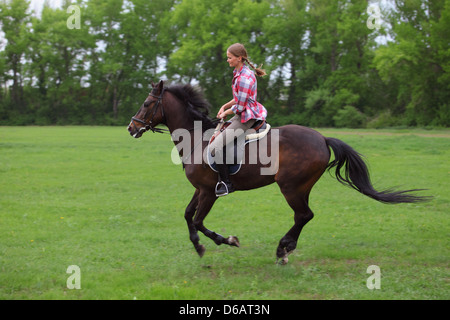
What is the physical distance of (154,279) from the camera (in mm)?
6062

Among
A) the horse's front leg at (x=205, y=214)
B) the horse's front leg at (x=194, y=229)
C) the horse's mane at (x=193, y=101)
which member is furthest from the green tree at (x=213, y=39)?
the horse's front leg at (x=205, y=214)

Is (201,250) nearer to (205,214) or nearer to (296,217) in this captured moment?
(205,214)

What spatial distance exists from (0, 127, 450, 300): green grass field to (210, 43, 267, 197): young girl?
1432mm

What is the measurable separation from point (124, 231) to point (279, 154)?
3638 mm

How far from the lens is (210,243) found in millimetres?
8039

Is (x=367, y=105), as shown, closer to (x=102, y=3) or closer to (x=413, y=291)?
(x=102, y=3)

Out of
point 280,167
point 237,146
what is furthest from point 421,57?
point 237,146

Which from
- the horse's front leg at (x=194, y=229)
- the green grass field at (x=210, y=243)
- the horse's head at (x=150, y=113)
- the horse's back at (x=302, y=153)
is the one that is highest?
the horse's head at (x=150, y=113)

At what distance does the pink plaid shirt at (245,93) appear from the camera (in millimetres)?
6520

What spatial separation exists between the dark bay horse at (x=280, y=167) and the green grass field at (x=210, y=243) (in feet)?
1.98

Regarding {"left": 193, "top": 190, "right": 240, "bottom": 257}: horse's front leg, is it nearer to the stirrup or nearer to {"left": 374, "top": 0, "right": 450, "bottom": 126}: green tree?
the stirrup

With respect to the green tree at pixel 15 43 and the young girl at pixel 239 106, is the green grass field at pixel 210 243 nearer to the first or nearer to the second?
the young girl at pixel 239 106

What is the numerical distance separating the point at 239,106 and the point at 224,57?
51731 mm
